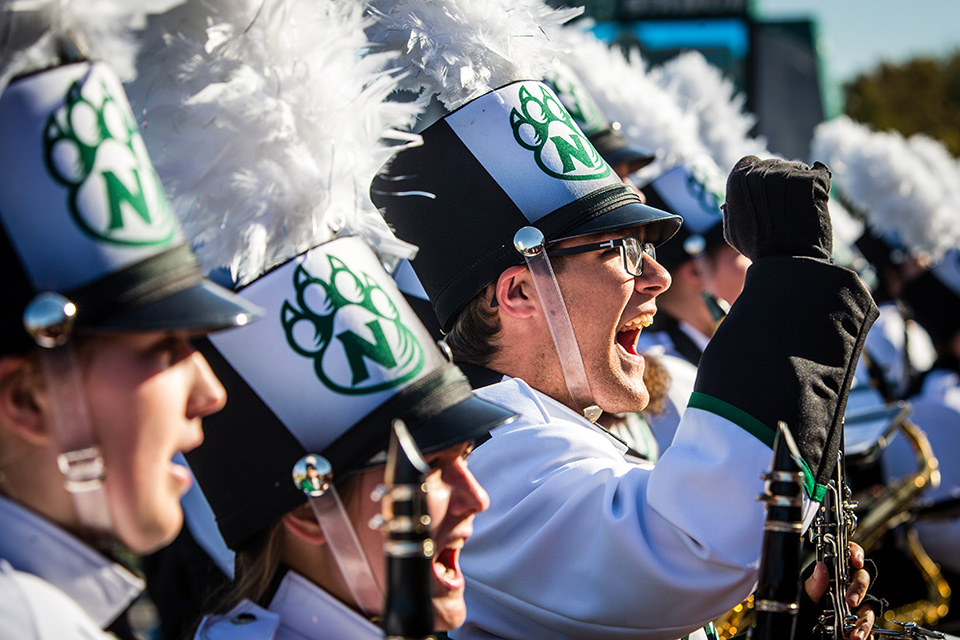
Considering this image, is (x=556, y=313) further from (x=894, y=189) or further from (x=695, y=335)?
(x=894, y=189)

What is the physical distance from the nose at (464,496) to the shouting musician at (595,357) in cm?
44

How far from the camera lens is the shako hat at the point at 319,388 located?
184 centimetres

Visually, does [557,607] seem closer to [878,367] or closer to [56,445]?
[56,445]

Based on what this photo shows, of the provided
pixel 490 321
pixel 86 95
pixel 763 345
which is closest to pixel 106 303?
pixel 86 95

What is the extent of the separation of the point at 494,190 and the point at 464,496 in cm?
105

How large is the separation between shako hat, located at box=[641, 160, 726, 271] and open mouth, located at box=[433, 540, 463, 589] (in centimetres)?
316

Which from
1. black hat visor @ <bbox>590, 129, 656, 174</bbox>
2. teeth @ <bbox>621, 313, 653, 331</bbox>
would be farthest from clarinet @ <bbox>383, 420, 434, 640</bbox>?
black hat visor @ <bbox>590, 129, 656, 174</bbox>

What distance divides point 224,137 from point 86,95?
1.35 feet

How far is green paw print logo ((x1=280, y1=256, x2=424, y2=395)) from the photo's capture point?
185 centimetres

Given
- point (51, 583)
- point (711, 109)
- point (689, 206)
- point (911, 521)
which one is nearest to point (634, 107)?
point (689, 206)

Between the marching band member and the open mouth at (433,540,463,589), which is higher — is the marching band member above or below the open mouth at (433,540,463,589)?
above

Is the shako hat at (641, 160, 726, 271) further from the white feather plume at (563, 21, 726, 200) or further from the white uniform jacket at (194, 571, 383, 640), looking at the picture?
the white uniform jacket at (194, 571, 383, 640)

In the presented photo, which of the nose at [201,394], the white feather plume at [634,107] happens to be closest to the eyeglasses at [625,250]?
the nose at [201,394]

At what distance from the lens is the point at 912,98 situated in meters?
30.0
